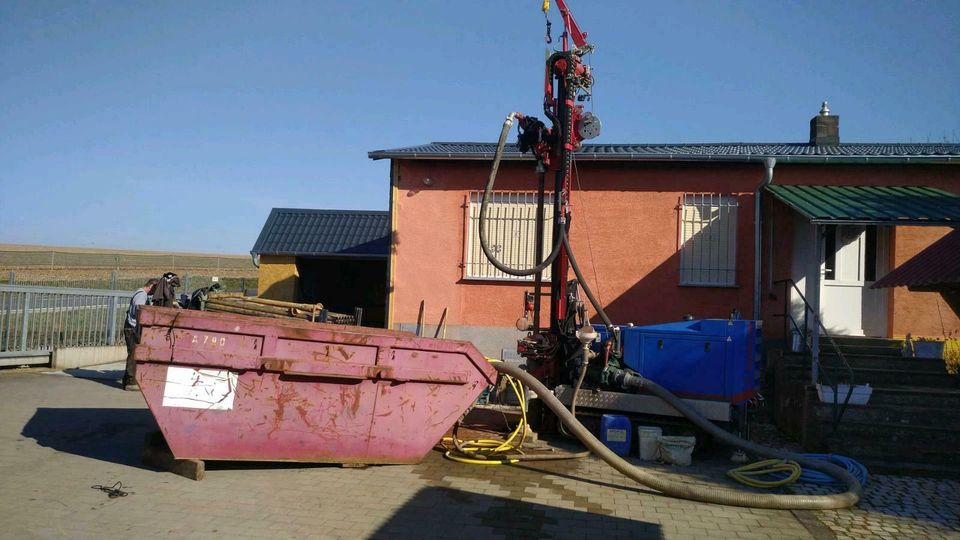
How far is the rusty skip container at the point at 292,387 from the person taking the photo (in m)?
6.29

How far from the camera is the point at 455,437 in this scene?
8.05 meters

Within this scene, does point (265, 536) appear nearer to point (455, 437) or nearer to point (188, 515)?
point (188, 515)

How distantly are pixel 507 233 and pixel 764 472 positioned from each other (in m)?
6.77

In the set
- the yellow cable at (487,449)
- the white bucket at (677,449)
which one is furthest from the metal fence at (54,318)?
the white bucket at (677,449)

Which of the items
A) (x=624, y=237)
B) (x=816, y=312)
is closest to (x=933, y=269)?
(x=816, y=312)

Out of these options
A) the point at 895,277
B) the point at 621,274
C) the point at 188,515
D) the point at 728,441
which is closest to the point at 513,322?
the point at 621,274

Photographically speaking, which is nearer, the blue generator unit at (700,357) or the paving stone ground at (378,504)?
the paving stone ground at (378,504)

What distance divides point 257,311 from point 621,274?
7.14 m

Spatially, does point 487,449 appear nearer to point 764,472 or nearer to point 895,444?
point 764,472

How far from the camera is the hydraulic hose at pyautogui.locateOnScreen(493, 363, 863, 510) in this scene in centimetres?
632

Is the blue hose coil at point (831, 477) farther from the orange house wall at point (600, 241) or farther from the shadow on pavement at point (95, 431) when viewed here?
the shadow on pavement at point (95, 431)

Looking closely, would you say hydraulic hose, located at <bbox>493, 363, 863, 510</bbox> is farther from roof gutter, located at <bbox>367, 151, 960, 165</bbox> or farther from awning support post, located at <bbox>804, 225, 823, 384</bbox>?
roof gutter, located at <bbox>367, 151, 960, 165</bbox>

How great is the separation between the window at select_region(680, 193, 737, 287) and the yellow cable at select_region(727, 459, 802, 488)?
202 inches

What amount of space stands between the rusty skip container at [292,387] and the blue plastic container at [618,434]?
2200 mm
